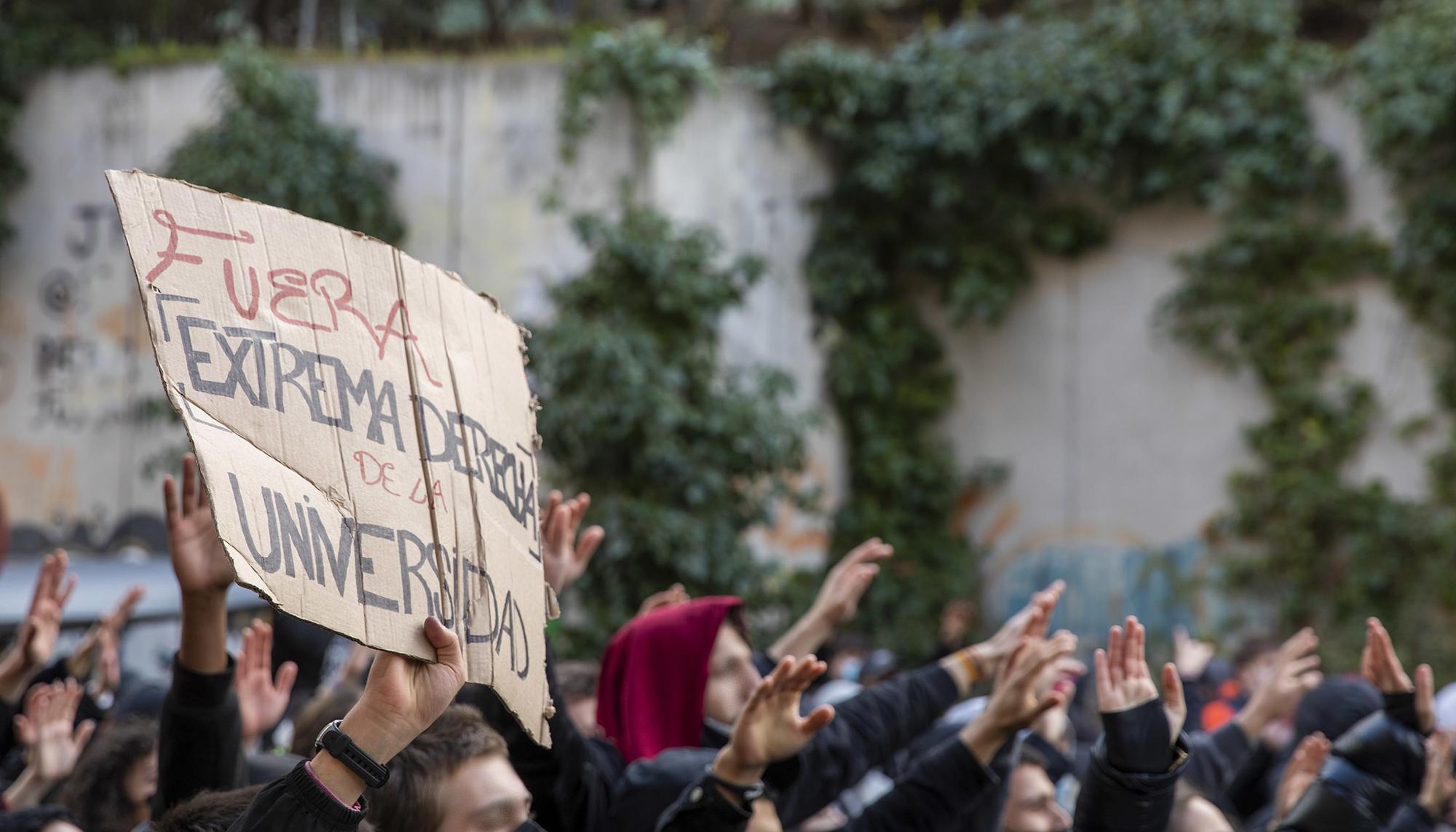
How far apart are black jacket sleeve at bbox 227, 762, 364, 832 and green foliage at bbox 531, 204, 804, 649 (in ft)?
19.4

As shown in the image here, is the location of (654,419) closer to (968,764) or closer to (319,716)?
(319,716)

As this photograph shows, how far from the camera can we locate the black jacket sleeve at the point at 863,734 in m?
3.21

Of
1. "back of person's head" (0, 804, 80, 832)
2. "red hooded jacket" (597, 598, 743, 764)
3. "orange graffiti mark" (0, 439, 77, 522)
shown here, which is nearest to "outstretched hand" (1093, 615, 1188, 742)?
"red hooded jacket" (597, 598, 743, 764)

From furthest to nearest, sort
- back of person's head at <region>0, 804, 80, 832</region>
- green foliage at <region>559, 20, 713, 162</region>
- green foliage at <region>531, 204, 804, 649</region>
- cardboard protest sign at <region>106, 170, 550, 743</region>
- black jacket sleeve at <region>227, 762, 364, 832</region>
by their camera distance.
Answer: green foliage at <region>559, 20, 713, 162</region> < green foliage at <region>531, 204, 804, 649</region> < back of person's head at <region>0, 804, 80, 832</region> < cardboard protest sign at <region>106, 170, 550, 743</region> < black jacket sleeve at <region>227, 762, 364, 832</region>

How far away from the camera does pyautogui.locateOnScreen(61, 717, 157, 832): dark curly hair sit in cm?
337

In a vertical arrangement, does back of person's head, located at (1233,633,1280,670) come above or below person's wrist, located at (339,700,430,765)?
below

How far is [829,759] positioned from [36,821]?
162 centimetres

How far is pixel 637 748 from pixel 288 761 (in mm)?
776

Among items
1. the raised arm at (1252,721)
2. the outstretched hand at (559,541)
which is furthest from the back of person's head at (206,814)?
the raised arm at (1252,721)

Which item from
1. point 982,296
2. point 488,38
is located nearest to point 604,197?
point 488,38

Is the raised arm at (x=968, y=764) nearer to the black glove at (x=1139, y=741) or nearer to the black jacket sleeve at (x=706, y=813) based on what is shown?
the black glove at (x=1139, y=741)

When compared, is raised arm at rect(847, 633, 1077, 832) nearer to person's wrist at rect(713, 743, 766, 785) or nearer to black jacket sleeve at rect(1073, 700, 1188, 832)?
black jacket sleeve at rect(1073, 700, 1188, 832)

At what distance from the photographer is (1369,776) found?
304cm

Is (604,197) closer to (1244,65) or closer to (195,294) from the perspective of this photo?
(1244,65)
